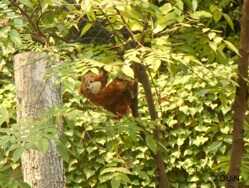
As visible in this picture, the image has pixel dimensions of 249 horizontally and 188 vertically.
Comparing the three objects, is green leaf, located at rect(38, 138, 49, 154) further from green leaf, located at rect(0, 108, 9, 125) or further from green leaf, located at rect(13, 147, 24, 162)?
green leaf, located at rect(0, 108, 9, 125)

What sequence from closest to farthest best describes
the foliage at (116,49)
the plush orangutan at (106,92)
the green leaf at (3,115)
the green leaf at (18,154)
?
the green leaf at (18,154) → the foliage at (116,49) → the green leaf at (3,115) → the plush orangutan at (106,92)

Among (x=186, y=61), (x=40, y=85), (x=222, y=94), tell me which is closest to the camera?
(x=186, y=61)

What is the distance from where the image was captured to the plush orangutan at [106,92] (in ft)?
8.29

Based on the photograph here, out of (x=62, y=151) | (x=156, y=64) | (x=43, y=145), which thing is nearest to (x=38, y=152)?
(x=62, y=151)

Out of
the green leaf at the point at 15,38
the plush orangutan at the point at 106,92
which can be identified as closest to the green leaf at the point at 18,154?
the green leaf at the point at 15,38

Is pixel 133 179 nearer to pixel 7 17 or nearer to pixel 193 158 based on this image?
pixel 193 158

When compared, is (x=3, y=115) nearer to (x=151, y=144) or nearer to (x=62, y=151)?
(x=62, y=151)

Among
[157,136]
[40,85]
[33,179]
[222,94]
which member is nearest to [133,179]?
[33,179]

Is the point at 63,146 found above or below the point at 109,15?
below

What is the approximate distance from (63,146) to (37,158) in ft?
3.78

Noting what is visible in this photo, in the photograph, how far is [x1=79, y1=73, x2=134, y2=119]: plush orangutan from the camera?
8.29 feet

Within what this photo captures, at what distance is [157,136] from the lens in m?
1.95

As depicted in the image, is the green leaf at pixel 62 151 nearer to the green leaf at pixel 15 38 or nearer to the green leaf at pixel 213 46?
the green leaf at pixel 15 38

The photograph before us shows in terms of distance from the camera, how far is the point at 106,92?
103 inches
